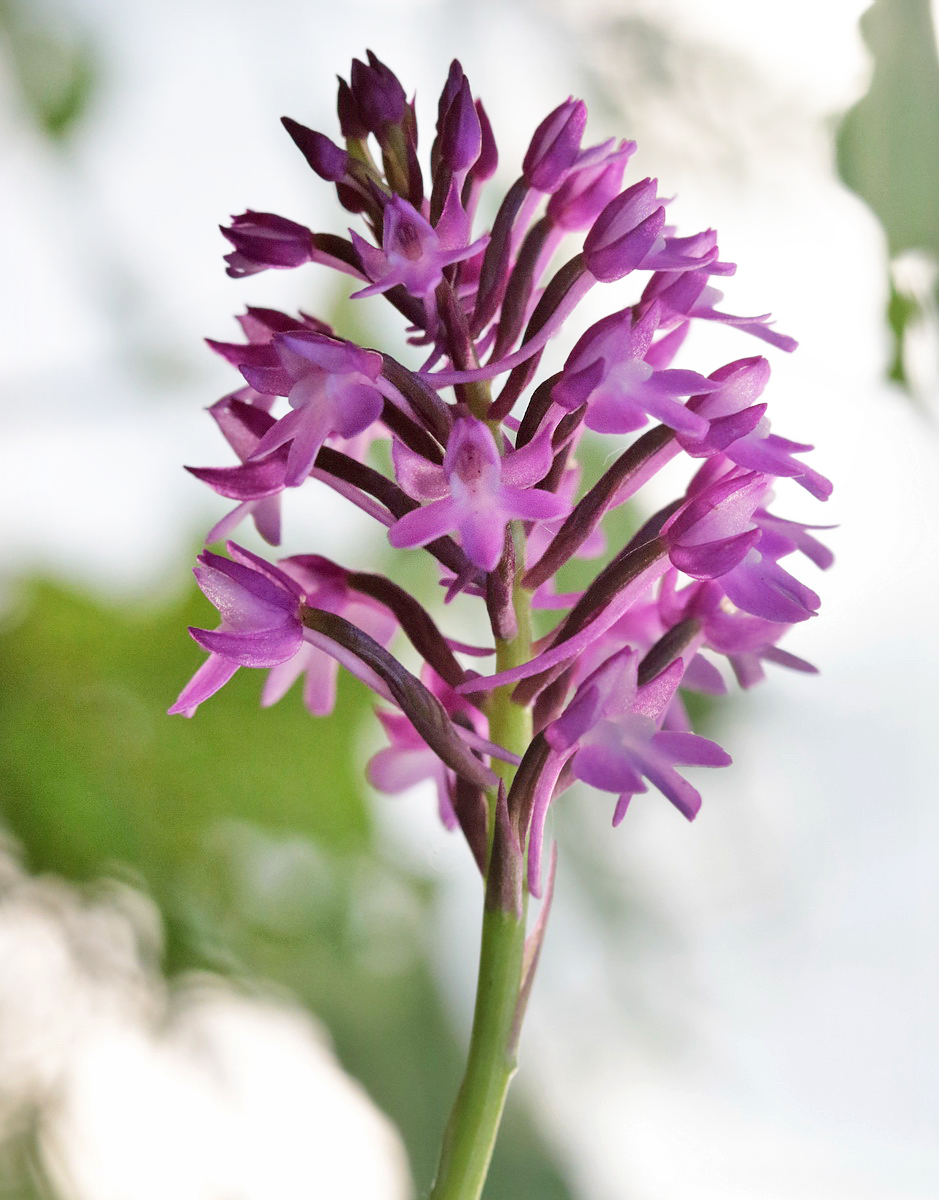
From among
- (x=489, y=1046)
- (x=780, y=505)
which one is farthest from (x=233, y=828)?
(x=489, y=1046)

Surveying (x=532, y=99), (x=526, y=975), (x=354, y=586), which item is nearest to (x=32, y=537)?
(x=532, y=99)

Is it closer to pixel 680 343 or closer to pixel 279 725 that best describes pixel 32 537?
pixel 279 725

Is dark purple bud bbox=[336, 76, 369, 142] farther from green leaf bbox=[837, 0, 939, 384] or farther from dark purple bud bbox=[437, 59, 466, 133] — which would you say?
green leaf bbox=[837, 0, 939, 384]

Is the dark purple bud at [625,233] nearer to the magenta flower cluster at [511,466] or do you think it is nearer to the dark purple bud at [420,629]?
the magenta flower cluster at [511,466]

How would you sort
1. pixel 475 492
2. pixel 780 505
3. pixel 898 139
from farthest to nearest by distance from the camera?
pixel 780 505 → pixel 898 139 → pixel 475 492

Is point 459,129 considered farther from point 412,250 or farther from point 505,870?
point 505,870

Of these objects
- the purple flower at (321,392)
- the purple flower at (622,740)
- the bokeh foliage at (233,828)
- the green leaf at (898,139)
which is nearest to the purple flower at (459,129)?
the purple flower at (321,392)
